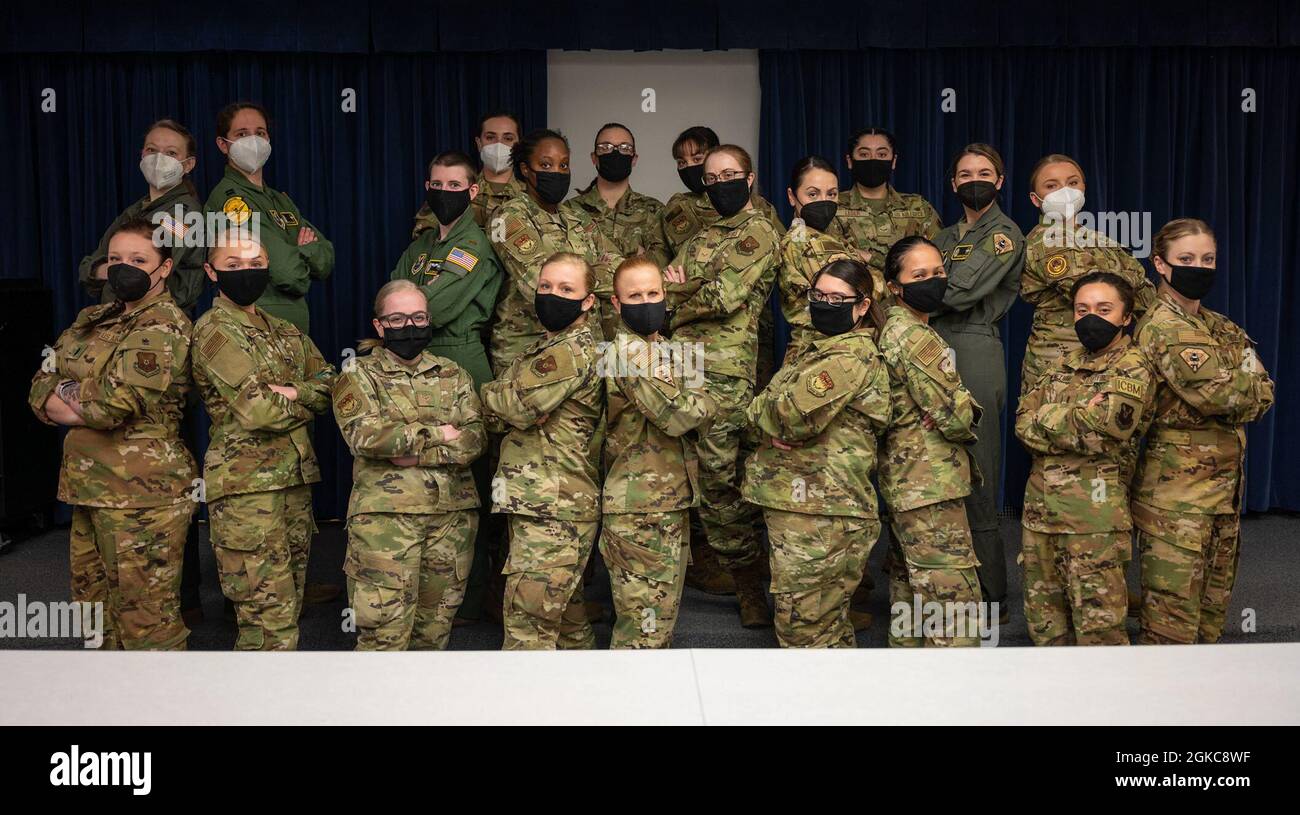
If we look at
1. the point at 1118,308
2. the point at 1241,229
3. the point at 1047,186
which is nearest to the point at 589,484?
the point at 1118,308

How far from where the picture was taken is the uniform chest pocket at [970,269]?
4.38 metres

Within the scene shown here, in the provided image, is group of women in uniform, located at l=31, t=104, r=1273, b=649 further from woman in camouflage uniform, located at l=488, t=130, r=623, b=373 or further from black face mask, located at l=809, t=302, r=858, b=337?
woman in camouflage uniform, located at l=488, t=130, r=623, b=373

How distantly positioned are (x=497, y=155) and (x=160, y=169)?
4.08ft

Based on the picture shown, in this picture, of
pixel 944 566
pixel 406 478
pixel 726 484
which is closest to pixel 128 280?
pixel 406 478

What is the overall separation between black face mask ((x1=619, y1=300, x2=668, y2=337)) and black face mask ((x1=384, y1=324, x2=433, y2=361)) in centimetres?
63

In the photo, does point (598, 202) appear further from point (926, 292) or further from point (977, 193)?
point (926, 292)

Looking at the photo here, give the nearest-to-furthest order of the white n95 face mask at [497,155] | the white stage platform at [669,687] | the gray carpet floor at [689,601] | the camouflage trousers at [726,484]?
the white stage platform at [669,687] → the gray carpet floor at [689,601] → the camouflage trousers at [726,484] → the white n95 face mask at [497,155]

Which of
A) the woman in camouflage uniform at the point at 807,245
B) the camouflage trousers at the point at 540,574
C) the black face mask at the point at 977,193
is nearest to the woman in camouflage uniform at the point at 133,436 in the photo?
the camouflage trousers at the point at 540,574

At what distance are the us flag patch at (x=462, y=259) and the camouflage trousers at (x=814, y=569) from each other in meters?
1.39

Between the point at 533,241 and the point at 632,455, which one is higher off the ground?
the point at 533,241

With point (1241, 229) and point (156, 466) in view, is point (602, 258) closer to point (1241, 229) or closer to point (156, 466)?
point (156, 466)

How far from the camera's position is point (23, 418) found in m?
5.73

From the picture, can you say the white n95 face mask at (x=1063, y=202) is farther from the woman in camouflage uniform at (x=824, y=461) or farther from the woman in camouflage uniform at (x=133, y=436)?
the woman in camouflage uniform at (x=133, y=436)

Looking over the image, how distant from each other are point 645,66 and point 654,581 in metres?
3.43
